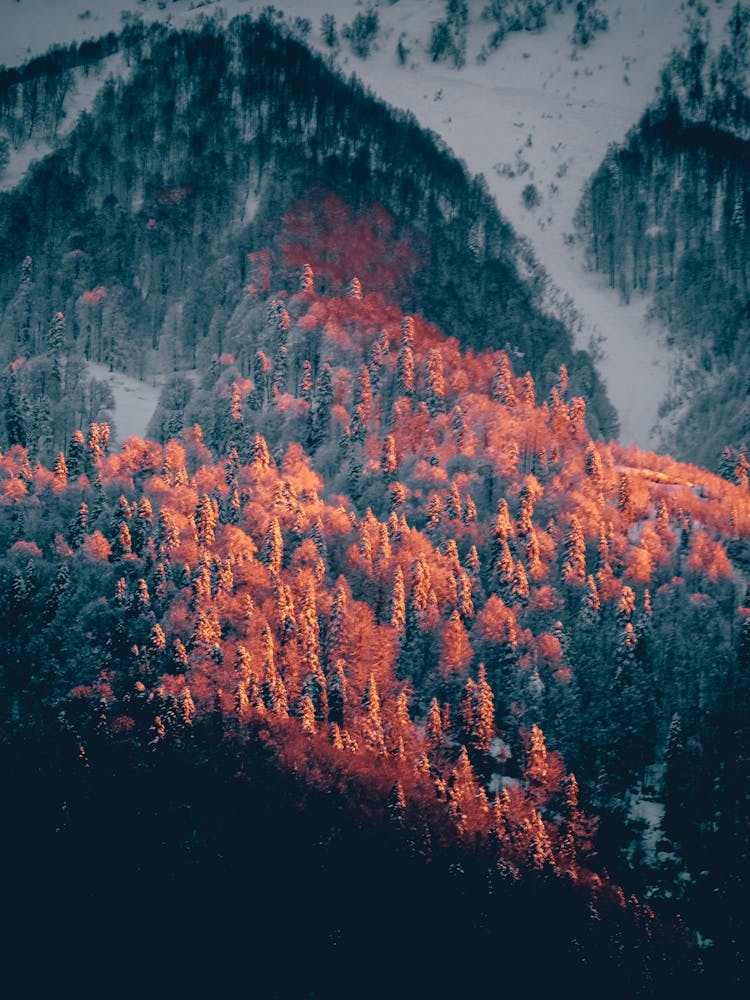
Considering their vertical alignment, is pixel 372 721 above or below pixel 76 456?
below

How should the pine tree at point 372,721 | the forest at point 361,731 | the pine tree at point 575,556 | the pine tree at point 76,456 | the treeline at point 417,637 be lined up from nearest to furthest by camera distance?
1. the forest at point 361,731
2. the treeline at point 417,637
3. the pine tree at point 372,721
4. the pine tree at point 575,556
5. the pine tree at point 76,456

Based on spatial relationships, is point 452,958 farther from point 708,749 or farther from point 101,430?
point 101,430

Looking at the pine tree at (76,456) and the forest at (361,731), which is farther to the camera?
the pine tree at (76,456)

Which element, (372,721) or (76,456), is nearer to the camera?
(372,721)

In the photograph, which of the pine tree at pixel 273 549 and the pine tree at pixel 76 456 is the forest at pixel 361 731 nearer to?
the pine tree at pixel 76 456

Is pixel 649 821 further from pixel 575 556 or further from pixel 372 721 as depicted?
pixel 575 556

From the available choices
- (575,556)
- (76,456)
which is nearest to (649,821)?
(575,556)

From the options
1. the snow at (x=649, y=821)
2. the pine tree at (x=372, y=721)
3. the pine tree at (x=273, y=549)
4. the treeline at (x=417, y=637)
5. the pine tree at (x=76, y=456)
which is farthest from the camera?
the pine tree at (x=76, y=456)

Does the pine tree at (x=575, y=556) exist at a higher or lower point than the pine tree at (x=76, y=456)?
lower

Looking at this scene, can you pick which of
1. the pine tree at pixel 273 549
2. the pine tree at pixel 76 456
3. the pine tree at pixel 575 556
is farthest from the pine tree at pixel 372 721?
the pine tree at pixel 76 456
